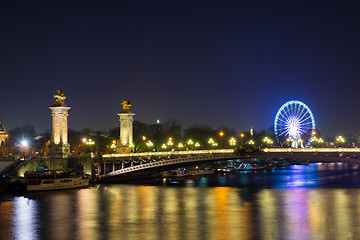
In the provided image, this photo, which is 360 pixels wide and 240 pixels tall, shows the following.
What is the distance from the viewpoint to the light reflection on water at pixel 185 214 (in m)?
41.8

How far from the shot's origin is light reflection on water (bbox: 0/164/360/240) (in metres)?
41.8

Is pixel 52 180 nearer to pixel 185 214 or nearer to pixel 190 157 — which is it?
pixel 190 157

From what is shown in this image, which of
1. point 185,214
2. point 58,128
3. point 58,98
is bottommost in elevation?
point 185,214

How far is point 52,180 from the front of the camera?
73375mm

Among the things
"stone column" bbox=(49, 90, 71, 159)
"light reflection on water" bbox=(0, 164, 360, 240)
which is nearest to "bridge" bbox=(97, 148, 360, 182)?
"stone column" bbox=(49, 90, 71, 159)

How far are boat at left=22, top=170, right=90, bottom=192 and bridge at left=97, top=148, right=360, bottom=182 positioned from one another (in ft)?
29.9

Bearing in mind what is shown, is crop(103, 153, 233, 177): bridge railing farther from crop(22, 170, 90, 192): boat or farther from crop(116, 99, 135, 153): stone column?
crop(116, 99, 135, 153): stone column

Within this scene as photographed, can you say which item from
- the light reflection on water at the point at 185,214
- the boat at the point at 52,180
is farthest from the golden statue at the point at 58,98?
the light reflection on water at the point at 185,214

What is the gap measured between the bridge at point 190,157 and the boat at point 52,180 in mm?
9120

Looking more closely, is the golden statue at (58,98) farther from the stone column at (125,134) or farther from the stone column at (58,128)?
the stone column at (125,134)

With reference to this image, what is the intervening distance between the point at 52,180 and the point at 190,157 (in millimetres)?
21610

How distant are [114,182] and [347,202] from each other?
39.5 meters

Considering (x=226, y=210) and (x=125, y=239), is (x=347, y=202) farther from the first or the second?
(x=125, y=239)

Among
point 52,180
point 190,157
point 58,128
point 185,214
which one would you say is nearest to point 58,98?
point 58,128
